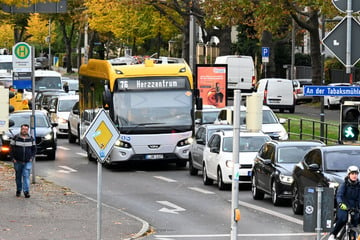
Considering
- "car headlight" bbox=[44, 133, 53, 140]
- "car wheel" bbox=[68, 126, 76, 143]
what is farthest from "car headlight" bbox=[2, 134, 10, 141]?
"car wheel" bbox=[68, 126, 76, 143]

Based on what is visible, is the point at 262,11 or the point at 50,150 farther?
the point at 262,11

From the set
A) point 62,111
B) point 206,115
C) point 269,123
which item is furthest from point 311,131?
point 62,111

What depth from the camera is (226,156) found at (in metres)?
28.8

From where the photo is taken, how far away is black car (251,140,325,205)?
980 inches

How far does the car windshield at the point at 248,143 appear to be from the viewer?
Result: 29.4 meters

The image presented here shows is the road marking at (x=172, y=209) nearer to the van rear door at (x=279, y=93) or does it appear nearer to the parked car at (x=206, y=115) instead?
the parked car at (x=206, y=115)

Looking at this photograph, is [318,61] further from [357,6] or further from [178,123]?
[357,6]

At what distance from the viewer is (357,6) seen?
1639 cm

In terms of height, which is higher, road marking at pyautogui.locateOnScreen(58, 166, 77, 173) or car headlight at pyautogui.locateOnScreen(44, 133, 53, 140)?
car headlight at pyautogui.locateOnScreen(44, 133, 53, 140)

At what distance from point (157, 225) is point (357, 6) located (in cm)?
777

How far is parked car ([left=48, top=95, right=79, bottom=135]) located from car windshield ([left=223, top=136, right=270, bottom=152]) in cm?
1930

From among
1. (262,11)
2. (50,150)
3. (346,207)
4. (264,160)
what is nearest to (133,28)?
(262,11)

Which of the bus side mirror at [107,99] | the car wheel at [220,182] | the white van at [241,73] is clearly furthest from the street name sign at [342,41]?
the white van at [241,73]

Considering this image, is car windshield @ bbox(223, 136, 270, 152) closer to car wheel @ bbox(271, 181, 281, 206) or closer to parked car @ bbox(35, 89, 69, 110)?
car wheel @ bbox(271, 181, 281, 206)
